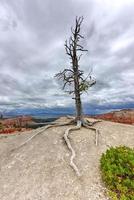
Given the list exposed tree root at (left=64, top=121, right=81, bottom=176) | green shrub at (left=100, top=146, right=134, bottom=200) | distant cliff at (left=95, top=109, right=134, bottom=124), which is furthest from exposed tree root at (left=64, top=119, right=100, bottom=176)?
distant cliff at (left=95, top=109, right=134, bottom=124)

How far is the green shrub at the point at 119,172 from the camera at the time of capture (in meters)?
12.0

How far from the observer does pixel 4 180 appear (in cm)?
1380

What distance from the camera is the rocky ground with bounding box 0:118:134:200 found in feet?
40.2

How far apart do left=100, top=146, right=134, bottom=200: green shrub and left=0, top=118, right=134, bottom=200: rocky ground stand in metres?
0.44

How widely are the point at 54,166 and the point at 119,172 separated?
3718mm

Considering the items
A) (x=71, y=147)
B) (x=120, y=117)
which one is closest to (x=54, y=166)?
(x=71, y=147)

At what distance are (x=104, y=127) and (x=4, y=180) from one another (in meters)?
9.74

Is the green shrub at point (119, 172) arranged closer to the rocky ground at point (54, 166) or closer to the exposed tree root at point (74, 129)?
the rocky ground at point (54, 166)

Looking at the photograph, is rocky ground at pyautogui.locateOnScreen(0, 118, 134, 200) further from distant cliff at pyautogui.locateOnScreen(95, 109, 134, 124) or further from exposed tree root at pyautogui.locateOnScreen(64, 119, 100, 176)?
distant cliff at pyautogui.locateOnScreen(95, 109, 134, 124)

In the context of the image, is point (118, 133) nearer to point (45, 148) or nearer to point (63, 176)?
point (45, 148)

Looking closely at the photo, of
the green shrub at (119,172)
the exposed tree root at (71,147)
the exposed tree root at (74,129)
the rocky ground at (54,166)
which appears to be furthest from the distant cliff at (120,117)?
the green shrub at (119,172)

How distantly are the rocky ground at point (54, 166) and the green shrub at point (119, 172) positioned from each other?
0.44 meters

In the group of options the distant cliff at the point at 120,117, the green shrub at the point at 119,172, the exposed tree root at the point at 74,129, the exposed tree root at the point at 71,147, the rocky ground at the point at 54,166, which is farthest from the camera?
the distant cliff at the point at 120,117

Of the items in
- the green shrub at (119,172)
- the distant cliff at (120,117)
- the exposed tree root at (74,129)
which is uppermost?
the distant cliff at (120,117)
